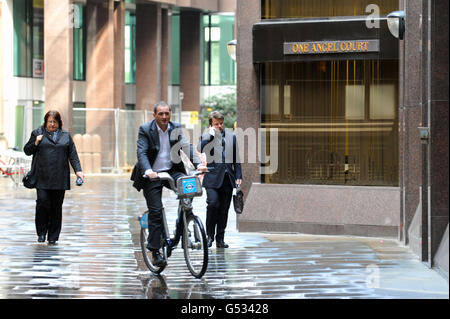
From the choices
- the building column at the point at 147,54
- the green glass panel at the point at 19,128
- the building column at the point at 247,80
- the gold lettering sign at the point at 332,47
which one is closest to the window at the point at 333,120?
the building column at the point at 247,80

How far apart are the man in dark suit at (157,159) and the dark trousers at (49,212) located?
3504 mm

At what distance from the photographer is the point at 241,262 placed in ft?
40.0

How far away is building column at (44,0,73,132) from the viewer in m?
42.8

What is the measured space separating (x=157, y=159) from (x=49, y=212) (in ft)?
12.5

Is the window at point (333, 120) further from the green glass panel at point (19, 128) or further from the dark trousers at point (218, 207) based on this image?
the green glass panel at point (19, 128)

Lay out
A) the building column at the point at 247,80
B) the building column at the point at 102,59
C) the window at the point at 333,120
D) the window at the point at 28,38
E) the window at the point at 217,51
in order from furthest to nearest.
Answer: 1. the window at the point at 217,51
2. the window at the point at 28,38
3. the building column at the point at 102,59
4. the building column at the point at 247,80
5. the window at the point at 333,120

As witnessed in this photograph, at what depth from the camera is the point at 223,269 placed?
11500 mm

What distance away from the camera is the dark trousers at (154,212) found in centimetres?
1096

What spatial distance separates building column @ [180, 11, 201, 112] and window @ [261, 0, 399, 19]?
42876mm

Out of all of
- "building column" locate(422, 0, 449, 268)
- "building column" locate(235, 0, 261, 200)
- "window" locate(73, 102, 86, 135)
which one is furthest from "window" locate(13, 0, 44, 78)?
"building column" locate(422, 0, 449, 268)

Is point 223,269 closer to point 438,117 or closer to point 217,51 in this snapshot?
point 438,117

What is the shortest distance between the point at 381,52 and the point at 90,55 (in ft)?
107

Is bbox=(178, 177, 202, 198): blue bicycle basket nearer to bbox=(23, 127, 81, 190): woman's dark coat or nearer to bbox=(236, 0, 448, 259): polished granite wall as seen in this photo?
bbox=(236, 0, 448, 259): polished granite wall
